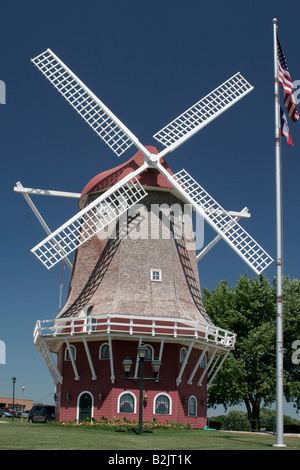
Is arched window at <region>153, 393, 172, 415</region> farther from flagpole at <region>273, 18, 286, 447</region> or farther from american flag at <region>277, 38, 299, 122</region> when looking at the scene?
american flag at <region>277, 38, 299, 122</region>

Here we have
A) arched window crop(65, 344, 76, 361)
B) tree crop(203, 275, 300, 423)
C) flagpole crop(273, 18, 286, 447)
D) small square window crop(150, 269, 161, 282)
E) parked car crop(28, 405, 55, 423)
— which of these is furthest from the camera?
tree crop(203, 275, 300, 423)

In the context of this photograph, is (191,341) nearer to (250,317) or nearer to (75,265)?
(75,265)

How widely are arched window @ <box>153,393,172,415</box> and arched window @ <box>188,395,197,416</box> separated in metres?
1.62

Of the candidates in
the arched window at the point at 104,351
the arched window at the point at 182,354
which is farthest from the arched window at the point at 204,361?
the arched window at the point at 104,351

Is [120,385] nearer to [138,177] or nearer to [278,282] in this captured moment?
[138,177]

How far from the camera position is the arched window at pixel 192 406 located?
27.3m

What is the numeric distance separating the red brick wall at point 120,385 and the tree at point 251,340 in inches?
397

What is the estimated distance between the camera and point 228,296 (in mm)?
40844

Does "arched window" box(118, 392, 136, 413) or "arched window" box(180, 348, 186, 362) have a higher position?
"arched window" box(180, 348, 186, 362)

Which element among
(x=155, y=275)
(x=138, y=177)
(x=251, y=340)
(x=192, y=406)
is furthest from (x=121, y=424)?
(x=251, y=340)

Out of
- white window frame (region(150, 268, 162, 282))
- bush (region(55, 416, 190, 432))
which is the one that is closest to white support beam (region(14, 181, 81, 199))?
white window frame (region(150, 268, 162, 282))

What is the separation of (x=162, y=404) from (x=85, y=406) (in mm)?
3569

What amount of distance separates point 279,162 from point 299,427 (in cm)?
2518

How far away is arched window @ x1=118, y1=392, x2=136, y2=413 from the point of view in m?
25.8
